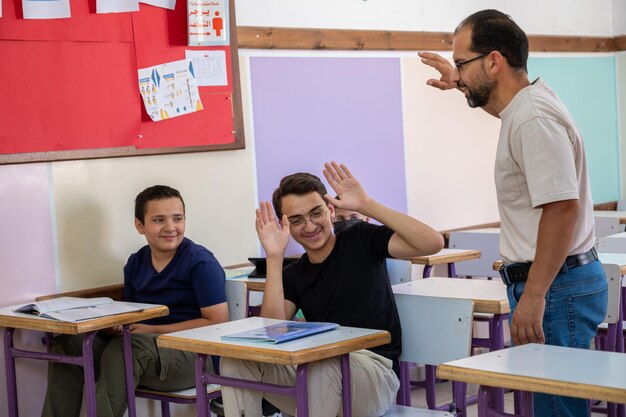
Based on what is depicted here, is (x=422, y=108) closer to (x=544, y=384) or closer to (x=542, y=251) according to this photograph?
(x=542, y=251)

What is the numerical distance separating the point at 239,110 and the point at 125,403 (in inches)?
65.2

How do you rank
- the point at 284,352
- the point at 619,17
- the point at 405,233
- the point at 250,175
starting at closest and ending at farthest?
the point at 284,352, the point at 405,233, the point at 250,175, the point at 619,17

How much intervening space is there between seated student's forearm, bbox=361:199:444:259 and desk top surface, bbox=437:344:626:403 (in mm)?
768

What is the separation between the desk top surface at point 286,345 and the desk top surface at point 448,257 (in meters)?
1.99

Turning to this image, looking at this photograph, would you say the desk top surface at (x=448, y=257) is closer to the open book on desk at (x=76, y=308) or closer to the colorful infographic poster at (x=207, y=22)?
the colorful infographic poster at (x=207, y=22)

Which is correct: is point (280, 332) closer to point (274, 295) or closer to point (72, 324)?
point (274, 295)

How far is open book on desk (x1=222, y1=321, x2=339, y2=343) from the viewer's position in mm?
2616

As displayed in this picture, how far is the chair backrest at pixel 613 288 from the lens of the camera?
3619 millimetres

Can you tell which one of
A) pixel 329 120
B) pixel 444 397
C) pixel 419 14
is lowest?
pixel 444 397

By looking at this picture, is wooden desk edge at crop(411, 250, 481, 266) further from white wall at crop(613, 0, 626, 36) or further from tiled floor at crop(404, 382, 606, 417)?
white wall at crop(613, 0, 626, 36)

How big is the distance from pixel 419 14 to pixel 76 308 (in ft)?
9.57

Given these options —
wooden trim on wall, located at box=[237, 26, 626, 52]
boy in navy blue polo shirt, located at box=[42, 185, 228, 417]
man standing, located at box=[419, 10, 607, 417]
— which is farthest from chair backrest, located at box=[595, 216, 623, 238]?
man standing, located at box=[419, 10, 607, 417]

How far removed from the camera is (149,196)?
3998mm

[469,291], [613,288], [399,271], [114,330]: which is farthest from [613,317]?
[114,330]
